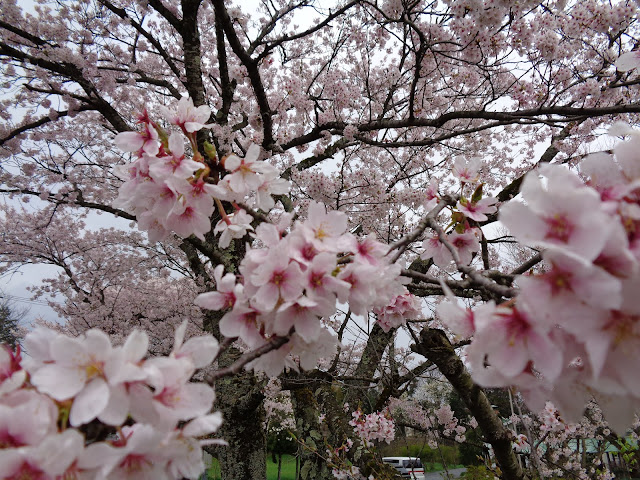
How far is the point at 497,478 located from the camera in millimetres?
3377

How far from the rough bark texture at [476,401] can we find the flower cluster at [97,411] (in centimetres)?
148

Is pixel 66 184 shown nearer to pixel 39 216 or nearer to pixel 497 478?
pixel 39 216

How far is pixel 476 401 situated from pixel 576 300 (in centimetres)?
141

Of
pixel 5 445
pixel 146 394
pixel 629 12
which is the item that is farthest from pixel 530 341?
pixel 629 12

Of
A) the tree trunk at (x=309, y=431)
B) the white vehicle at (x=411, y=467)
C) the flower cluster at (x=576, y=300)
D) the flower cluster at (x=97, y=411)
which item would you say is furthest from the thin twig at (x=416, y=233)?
the tree trunk at (x=309, y=431)

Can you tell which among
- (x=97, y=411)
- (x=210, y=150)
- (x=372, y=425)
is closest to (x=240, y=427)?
(x=372, y=425)

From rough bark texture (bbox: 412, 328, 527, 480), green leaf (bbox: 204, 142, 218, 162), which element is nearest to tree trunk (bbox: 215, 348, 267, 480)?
rough bark texture (bbox: 412, 328, 527, 480)

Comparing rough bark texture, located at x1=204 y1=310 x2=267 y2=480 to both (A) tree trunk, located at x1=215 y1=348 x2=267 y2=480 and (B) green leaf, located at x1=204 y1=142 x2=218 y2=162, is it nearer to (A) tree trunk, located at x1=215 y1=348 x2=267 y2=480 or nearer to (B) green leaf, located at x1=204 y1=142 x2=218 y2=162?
(A) tree trunk, located at x1=215 y1=348 x2=267 y2=480

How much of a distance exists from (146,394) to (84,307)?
10441mm

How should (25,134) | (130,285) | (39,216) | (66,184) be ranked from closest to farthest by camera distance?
(25,134) < (66,184) < (39,216) < (130,285)

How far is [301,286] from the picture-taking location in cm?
77

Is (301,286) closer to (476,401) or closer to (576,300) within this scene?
(576,300)

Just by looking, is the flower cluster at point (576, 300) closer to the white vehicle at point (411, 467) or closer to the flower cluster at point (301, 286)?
the flower cluster at point (301, 286)

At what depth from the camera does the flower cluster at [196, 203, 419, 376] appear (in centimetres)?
77
